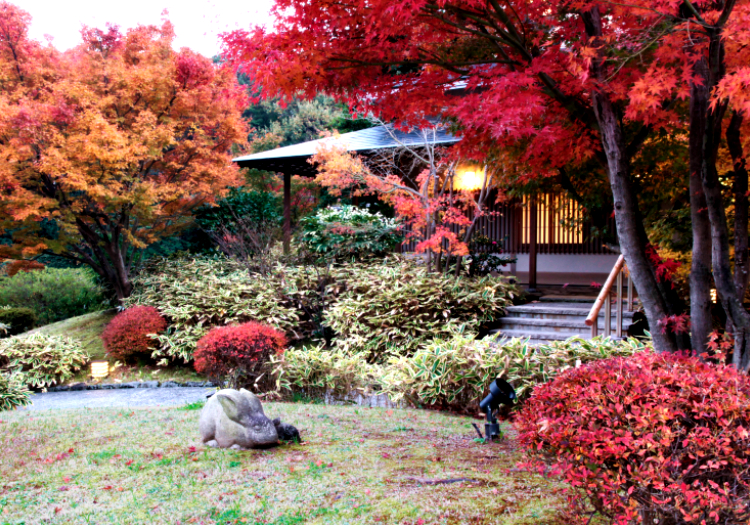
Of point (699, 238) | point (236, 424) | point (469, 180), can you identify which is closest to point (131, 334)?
point (236, 424)

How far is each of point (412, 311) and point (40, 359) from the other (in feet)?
20.0

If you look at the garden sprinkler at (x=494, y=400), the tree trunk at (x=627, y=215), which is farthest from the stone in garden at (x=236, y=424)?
the tree trunk at (x=627, y=215)

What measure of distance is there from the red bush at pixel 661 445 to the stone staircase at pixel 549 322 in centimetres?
493

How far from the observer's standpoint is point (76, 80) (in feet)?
34.4

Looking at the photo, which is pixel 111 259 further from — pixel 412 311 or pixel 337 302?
pixel 412 311

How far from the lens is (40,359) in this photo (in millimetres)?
9188

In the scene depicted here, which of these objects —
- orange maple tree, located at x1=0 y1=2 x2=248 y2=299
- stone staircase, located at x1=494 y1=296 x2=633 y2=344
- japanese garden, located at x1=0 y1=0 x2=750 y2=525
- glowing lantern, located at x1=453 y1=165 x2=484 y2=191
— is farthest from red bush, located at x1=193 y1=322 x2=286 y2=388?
glowing lantern, located at x1=453 y1=165 x2=484 y2=191

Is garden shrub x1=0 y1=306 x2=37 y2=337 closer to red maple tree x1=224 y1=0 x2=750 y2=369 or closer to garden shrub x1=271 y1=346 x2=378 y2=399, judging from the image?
garden shrub x1=271 y1=346 x2=378 y2=399

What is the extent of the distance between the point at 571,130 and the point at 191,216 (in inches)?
428

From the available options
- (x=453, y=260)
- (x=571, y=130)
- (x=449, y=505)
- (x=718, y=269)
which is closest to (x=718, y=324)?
(x=718, y=269)

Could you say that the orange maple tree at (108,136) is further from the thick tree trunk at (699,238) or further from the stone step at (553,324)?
the thick tree trunk at (699,238)

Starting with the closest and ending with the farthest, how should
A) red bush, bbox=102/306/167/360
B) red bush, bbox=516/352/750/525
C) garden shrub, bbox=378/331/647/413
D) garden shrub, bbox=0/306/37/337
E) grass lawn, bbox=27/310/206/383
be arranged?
1. red bush, bbox=516/352/750/525
2. garden shrub, bbox=378/331/647/413
3. grass lawn, bbox=27/310/206/383
4. red bush, bbox=102/306/167/360
5. garden shrub, bbox=0/306/37/337

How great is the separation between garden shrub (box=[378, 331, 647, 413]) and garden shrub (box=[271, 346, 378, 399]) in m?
0.56

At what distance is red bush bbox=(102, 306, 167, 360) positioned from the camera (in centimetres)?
952
